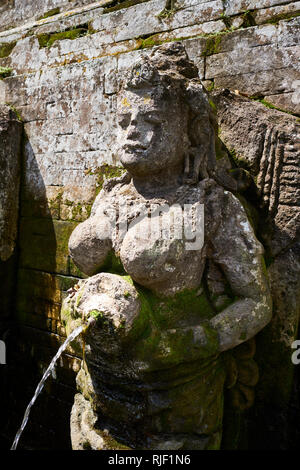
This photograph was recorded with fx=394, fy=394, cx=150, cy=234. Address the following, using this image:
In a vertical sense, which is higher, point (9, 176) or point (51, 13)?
point (51, 13)

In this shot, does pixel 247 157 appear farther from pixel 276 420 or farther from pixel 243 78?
pixel 276 420

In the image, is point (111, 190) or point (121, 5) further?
point (121, 5)

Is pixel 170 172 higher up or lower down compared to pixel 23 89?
lower down

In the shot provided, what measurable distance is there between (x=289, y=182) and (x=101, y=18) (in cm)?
253

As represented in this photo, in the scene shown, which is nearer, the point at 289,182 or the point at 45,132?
the point at 289,182

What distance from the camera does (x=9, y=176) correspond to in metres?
4.03

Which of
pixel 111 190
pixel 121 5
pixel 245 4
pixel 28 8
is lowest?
pixel 111 190

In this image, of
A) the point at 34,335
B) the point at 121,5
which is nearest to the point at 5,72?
the point at 121,5

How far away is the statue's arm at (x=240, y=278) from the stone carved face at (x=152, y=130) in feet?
1.48

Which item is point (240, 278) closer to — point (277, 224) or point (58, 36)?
point (277, 224)

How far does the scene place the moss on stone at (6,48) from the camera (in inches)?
173

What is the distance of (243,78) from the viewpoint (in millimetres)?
2906

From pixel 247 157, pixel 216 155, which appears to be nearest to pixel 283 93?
pixel 247 157

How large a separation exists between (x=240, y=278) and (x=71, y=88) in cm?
255
